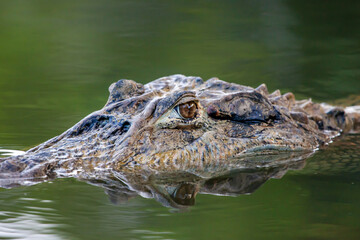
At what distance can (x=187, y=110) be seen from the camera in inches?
199

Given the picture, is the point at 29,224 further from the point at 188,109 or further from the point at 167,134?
the point at 188,109

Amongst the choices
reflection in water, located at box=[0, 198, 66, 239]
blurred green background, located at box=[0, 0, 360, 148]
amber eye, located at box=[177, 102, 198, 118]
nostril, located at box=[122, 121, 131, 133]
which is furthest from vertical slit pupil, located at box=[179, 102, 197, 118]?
blurred green background, located at box=[0, 0, 360, 148]

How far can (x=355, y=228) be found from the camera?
141 inches

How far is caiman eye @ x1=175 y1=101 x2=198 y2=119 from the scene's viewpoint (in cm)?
500

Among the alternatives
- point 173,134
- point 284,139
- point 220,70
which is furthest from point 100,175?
point 220,70

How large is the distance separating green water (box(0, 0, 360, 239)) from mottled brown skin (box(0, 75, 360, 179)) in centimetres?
28

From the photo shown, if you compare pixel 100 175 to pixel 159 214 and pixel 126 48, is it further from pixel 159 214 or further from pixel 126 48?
pixel 126 48

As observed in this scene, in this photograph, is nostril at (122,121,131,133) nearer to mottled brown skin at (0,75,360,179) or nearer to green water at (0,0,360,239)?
mottled brown skin at (0,75,360,179)

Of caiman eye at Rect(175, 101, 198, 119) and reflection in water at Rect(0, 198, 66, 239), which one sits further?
caiman eye at Rect(175, 101, 198, 119)

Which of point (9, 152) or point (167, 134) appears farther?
point (9, 152)

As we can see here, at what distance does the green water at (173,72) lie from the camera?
3713mm

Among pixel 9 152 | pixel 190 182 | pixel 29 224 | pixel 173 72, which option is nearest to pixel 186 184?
pixel 190 182

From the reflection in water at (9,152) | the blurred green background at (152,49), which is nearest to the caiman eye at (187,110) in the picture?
the reflection in water at (9,152)

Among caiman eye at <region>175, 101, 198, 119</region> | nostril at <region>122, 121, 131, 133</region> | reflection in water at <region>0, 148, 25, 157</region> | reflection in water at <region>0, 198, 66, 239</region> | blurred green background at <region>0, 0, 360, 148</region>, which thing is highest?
blurred green background at <region>0, 0, 360, 148</region>
